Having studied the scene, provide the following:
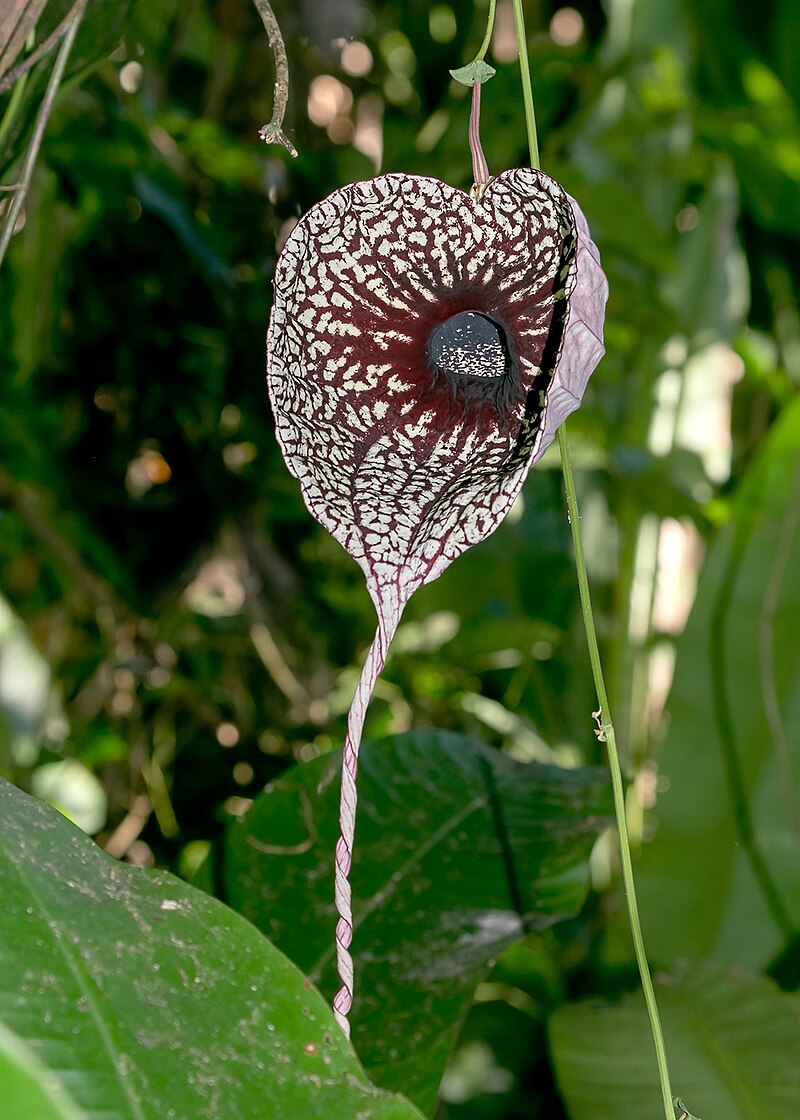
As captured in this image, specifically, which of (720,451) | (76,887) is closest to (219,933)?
(76,887)

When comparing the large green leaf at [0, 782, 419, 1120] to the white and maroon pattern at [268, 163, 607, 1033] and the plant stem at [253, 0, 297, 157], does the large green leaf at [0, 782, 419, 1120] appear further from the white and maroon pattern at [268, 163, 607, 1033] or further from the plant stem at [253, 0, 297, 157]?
the plant stem at [253, 0, 297, 157]

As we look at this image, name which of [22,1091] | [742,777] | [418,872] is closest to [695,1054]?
[418,872]

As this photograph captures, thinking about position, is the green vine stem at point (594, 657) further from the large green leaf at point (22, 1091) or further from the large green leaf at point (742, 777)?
the large green leaf at point (742, 777)

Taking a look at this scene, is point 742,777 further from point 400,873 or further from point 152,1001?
point 152,1001

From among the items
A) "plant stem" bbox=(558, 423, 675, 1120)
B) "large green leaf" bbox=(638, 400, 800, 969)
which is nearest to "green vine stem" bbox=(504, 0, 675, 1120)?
"plant stem" bbox=(558, 423, 675, 1120)

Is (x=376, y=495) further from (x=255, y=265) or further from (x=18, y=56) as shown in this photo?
(x=255, y=265)

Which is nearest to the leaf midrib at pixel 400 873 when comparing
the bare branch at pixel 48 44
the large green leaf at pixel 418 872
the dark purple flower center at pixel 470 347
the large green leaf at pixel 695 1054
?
the large green leaf at pixel 418 872

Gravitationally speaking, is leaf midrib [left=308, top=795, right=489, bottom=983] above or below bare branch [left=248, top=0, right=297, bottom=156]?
below
